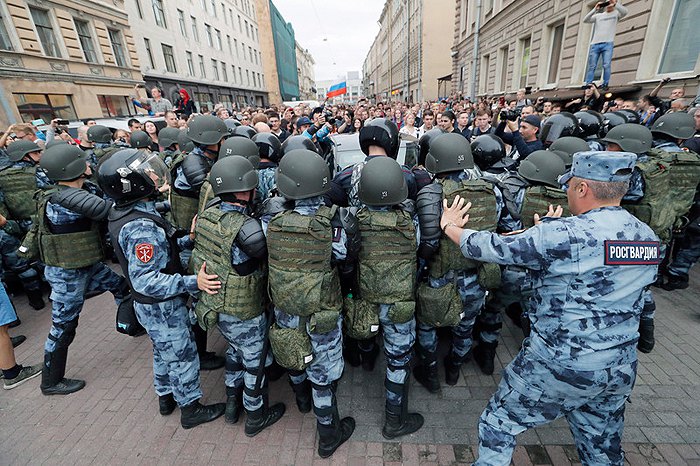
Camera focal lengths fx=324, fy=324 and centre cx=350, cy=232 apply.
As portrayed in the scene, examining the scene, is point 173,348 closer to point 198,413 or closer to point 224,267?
point 198,413

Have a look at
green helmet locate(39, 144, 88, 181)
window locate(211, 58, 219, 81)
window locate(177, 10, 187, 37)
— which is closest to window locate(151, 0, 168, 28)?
window locate(177, 10, 187, 37)

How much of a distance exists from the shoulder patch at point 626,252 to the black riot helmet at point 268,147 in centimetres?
384

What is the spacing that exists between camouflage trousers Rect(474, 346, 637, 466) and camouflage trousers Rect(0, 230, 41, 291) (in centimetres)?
644

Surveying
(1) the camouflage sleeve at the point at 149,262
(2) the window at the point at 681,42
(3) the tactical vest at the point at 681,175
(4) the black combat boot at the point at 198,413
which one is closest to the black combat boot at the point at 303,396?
(4) the black combat boot at the point at 198,413

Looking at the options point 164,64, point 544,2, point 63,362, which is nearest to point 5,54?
point 164,64

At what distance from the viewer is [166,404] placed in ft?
10.2

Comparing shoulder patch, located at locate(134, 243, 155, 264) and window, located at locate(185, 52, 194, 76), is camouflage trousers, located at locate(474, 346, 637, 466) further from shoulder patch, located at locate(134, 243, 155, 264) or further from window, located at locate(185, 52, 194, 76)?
window, located at locate(185, 52, 194, 76)

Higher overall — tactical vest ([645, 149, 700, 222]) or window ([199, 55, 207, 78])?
window ([199, 55, 207, 78])

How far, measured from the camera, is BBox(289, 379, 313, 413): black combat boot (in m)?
3.06

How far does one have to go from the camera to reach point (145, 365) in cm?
383

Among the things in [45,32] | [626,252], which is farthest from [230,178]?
[45,32]

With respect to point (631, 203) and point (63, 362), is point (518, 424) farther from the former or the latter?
point (63, 362)

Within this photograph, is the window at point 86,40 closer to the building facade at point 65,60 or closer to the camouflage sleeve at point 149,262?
the building facade at point 65,60

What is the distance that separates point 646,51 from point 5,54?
73.6 ft
